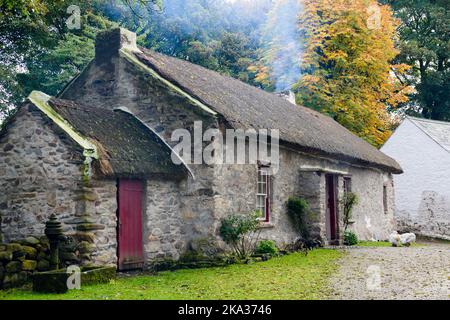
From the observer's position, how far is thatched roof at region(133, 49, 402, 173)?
45.2 ft

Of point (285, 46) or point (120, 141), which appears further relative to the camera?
point (285, 46)

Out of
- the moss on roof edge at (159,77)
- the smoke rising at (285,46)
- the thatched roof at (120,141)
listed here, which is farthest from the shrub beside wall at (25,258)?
the smoke rising at (285,46)

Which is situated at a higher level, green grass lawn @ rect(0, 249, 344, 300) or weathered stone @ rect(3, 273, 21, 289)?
weathered stone @ rect(3, 273, 21, 289)

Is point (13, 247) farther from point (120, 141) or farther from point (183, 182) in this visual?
point (183, 182)

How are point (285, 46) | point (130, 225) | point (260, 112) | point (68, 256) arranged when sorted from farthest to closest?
point (285, 46) < point (260, 112) < point (130, 225) < point (68, 256)

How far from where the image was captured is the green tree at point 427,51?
33812 mm

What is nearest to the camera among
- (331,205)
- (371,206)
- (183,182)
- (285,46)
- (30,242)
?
(30,242)

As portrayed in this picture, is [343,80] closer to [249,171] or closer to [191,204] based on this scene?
[249,171]

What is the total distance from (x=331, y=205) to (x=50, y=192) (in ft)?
34.0

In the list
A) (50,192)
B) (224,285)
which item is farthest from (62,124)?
(224,285)

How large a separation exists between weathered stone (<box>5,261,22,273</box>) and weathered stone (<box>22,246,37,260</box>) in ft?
0.69

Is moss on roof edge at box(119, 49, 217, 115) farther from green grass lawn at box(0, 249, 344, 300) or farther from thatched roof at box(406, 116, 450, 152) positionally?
thatched roof at box(406, 116, 450, 152)

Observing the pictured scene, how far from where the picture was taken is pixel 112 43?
47.8 ft

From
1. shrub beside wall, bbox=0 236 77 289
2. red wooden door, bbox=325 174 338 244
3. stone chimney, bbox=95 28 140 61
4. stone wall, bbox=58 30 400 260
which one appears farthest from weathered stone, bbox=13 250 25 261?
red wooden door, bbox=325 174 338 244
